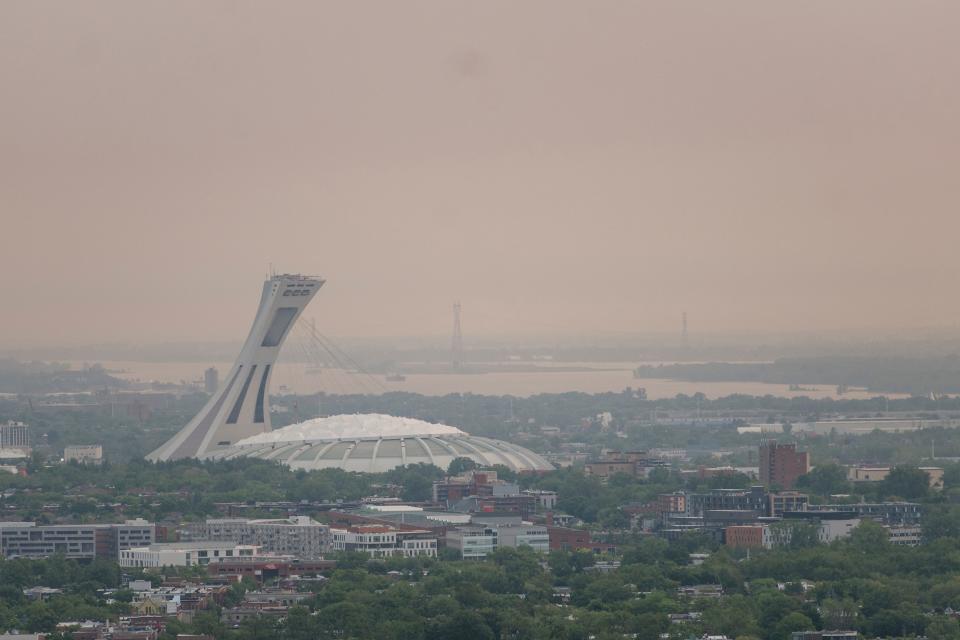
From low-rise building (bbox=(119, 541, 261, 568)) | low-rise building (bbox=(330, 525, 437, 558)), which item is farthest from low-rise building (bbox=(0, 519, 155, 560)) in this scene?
low-rise building (bbox=(330, 525, 437, 558))

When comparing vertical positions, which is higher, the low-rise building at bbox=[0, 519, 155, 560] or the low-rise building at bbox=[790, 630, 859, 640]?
the low-rise building at bbox=[0, 519, 155, 560]

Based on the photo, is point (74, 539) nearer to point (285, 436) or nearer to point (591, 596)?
point (591, 596)

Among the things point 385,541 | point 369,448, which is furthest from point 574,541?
point 369,448

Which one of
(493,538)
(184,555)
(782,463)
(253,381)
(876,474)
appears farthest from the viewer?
(253,381)

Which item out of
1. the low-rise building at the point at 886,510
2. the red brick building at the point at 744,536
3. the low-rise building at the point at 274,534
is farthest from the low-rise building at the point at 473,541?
the low-rise building at the point at 886,510

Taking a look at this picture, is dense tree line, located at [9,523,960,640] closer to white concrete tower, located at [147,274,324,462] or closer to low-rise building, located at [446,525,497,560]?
low-rise building, located at [446,525,497,560]

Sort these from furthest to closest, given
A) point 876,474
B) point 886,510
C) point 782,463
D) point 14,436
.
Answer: point 14,436 → point 876,474 → point 782,463 → point 886,510
